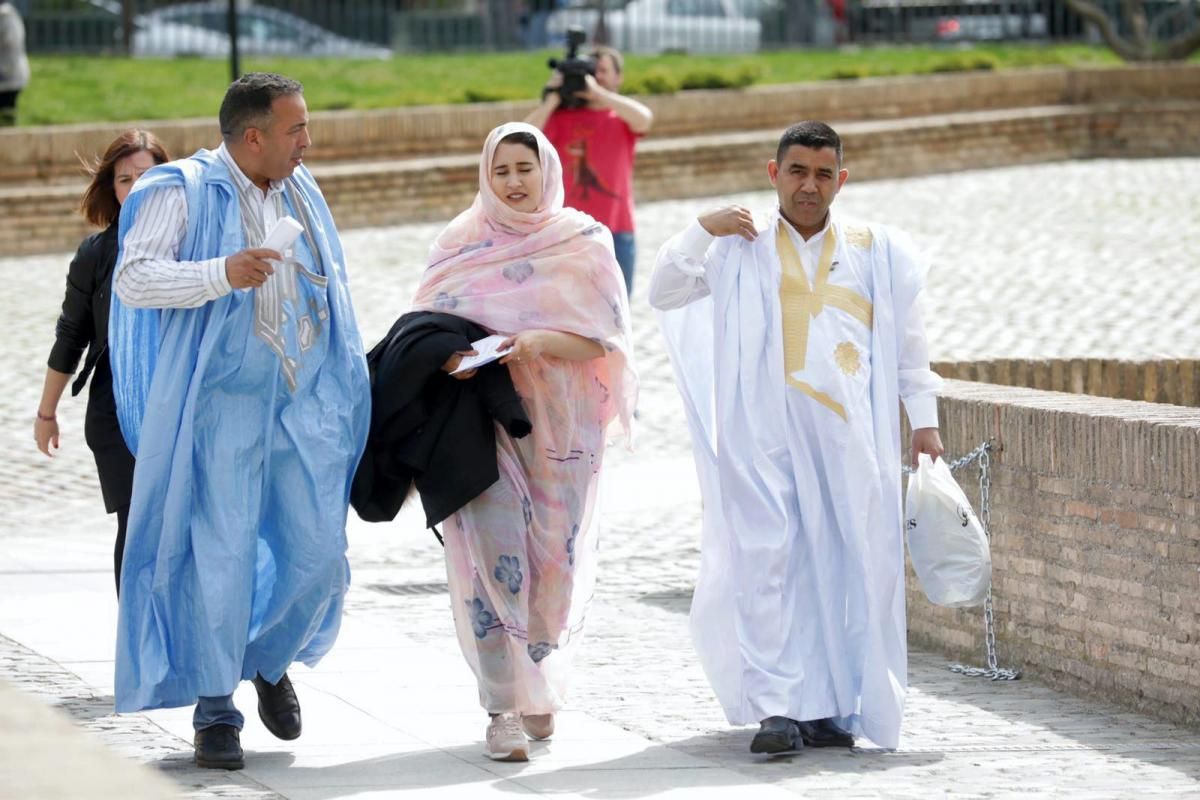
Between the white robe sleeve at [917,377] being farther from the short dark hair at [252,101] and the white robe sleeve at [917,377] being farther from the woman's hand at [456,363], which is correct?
the short dark hair at [252,101]

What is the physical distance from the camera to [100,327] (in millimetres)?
7004

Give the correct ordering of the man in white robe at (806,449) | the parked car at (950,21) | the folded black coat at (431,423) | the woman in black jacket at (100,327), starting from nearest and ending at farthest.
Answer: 1. the folded black coat at (431,423)
2. the man in white robe at (806,449)
3. the woman in black jacket at (100,327)
4. the parked car at (950,21)

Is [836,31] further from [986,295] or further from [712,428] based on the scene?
[712,428]

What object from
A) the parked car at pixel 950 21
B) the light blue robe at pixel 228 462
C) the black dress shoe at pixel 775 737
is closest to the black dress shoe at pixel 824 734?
the black dress shoe at pixel 775 737

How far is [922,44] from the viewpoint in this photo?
31734 millimetres

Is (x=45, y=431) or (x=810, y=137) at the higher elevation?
(x=810, y=137)

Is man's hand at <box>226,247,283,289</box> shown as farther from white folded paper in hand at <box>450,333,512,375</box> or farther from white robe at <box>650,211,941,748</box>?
white robe at <box>650,211,941,748</box>

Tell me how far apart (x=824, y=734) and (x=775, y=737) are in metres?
0.24

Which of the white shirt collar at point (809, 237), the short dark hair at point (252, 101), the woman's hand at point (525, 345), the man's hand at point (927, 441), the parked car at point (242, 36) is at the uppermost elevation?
the parked car at point (242, 36)

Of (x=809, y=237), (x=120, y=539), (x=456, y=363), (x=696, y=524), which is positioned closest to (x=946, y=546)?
(x=809, y=237)

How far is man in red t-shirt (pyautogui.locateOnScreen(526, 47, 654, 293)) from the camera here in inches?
477

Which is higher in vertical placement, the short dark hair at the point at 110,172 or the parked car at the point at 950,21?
the parked car at the point at 950,21

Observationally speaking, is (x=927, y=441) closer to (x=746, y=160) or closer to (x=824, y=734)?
(x=824, y=734)

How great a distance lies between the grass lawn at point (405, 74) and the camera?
69.3 ft
